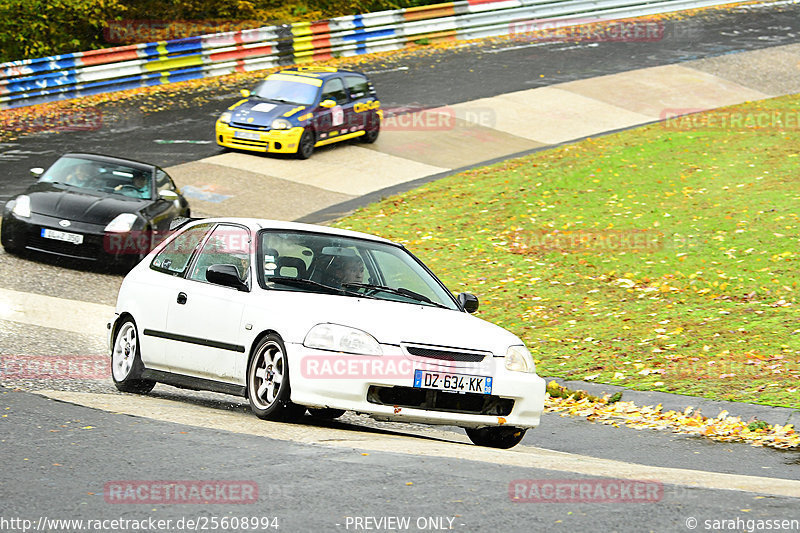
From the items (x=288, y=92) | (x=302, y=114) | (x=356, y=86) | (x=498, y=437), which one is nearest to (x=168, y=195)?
(x=302, y=114)

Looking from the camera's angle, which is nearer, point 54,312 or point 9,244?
point 54,312

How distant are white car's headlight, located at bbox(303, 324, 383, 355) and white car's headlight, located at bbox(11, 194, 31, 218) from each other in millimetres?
8616

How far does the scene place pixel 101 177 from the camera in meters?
15.8

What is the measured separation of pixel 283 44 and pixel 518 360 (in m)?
25.5

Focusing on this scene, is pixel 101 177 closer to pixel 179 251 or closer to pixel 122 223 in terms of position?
pixel 122 223

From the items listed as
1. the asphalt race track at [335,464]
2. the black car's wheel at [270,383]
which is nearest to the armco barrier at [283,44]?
the asphalt race track at [335,464]

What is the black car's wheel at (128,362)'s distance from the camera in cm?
905

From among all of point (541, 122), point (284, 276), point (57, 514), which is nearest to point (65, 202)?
point (284, 276)

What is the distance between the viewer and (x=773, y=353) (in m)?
10.5

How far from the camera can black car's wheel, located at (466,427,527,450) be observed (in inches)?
314

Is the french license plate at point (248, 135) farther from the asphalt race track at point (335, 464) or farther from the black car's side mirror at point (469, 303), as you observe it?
the black car's side mirror at point (469, 303)

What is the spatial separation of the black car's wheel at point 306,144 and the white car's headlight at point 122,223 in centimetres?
746

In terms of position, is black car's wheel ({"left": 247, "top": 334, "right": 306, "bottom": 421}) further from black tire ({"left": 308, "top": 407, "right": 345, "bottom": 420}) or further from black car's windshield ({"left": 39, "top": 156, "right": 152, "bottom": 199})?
black car's windshield ({"left": 39, "top": 156, "right": 152, "bottom": 199})

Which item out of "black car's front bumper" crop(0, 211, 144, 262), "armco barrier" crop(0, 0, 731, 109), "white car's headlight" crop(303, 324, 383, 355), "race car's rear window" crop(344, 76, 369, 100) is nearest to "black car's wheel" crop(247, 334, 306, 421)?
"white car's headlight" crop(303, 324, 383, 355)
